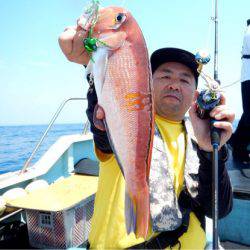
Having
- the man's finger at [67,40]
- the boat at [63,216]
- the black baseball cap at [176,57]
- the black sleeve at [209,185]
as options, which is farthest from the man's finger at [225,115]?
the boat at [63,216]

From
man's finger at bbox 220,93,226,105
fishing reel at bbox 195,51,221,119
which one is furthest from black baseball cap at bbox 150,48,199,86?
man's finger at bbox 220,93,226,105

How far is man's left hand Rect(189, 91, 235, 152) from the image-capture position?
64.9 inches

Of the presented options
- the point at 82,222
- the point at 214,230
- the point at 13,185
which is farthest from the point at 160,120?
the point at 13,185

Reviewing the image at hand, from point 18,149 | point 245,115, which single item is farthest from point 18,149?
point 245,115

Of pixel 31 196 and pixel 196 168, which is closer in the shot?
pixel 196 168

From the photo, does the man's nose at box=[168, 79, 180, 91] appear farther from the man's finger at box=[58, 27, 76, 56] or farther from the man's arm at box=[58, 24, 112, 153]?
the man's finger at box=[58, 27, 76, 56]

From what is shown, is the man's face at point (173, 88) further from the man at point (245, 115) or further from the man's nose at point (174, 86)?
the man at point (245, 115)

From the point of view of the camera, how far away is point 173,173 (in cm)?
203

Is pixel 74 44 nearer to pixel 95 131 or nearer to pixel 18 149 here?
pixel 95 131

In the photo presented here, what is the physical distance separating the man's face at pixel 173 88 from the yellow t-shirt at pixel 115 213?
0.24 meters

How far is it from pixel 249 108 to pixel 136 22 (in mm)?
3331

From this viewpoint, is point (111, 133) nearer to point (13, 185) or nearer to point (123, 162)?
point (123, 162)

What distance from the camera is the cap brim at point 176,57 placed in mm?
2191

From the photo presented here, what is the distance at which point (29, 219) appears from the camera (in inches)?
124
